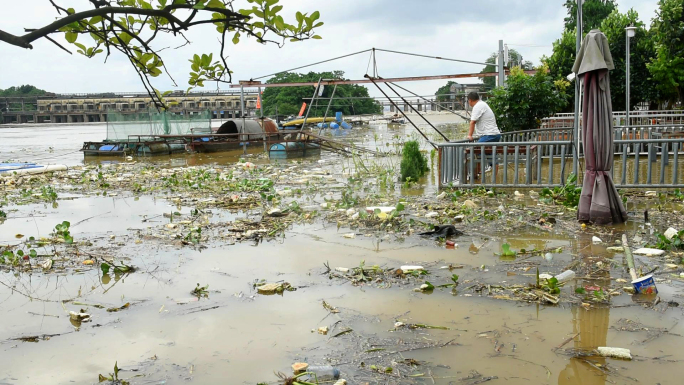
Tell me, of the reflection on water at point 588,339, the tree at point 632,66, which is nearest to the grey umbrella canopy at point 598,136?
the reflection on water at point 588,339

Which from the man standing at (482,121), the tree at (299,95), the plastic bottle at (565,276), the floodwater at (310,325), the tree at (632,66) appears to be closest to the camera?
the floodwater at (310,325)

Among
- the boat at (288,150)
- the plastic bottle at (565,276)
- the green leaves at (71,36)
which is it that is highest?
the green leaves at (71,36)

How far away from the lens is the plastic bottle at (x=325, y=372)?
3764 mm

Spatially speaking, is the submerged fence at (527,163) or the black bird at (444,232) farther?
the submerged fence at (527,163)

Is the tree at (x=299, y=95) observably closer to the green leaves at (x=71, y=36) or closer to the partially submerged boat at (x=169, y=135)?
the partially submerged boat at (x=169, y=135)

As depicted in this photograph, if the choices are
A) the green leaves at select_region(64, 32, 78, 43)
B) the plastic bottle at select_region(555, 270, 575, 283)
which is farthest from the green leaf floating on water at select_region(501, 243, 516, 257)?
the green leaves at select_region(64, 32, 78, 43)

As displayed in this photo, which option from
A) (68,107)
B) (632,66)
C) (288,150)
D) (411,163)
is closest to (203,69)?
(411,163)

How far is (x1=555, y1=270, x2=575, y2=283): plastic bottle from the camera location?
5523mm

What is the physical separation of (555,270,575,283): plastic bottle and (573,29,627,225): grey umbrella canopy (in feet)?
8.20

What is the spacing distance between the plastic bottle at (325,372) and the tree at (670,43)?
72.1ft

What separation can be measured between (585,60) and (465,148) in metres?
3.54

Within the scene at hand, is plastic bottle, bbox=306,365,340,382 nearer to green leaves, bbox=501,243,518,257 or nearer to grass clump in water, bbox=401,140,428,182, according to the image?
green leaves, bbox=501,243,518,257

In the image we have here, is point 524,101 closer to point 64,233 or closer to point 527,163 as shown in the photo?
point 527,163

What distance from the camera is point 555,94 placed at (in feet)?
55.2
